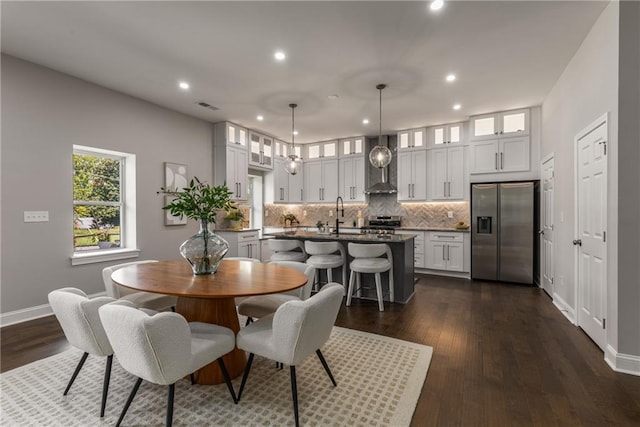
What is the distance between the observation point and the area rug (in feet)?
6.10

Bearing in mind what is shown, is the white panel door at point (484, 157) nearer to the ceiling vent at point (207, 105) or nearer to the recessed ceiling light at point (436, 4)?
the recessed ceiling light at point (436, 4)

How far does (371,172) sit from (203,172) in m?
3.79

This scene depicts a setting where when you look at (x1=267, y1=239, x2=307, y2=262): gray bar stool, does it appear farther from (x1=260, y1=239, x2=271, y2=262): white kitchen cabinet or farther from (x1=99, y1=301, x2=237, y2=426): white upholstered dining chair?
(x1=99, y1=301, x2=237, y2=426): white upholstered dining chair

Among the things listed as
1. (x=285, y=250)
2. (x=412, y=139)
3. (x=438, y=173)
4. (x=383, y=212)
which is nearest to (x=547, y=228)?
(x=438, y=173)

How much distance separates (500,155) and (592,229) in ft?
9.42

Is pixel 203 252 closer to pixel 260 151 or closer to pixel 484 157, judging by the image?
pixel 260 151

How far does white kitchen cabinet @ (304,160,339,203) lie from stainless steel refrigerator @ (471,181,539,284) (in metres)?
3.17

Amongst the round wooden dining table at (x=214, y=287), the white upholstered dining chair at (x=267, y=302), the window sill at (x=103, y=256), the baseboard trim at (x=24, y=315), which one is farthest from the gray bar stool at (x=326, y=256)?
the baseboard trim at (x=24, y=315)

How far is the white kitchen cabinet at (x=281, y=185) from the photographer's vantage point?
7.50 m

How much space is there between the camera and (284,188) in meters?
7.79

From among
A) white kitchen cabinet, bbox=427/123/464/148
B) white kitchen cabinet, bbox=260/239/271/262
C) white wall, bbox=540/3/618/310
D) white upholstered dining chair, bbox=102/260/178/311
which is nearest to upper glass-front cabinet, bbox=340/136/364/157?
white kitchen cabinet, bbox=427/123/464/148

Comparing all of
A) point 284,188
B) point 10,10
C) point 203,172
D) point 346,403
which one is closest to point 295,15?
point 10,10

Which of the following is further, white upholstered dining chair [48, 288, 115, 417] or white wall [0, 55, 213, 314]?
white wall [0, 55, 213, 314]

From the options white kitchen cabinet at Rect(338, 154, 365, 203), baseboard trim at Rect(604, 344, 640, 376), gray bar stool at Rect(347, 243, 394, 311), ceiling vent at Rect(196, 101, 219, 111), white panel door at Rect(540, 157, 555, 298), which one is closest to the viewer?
baseboard trim at Rect(604, 344, 640, 376)
